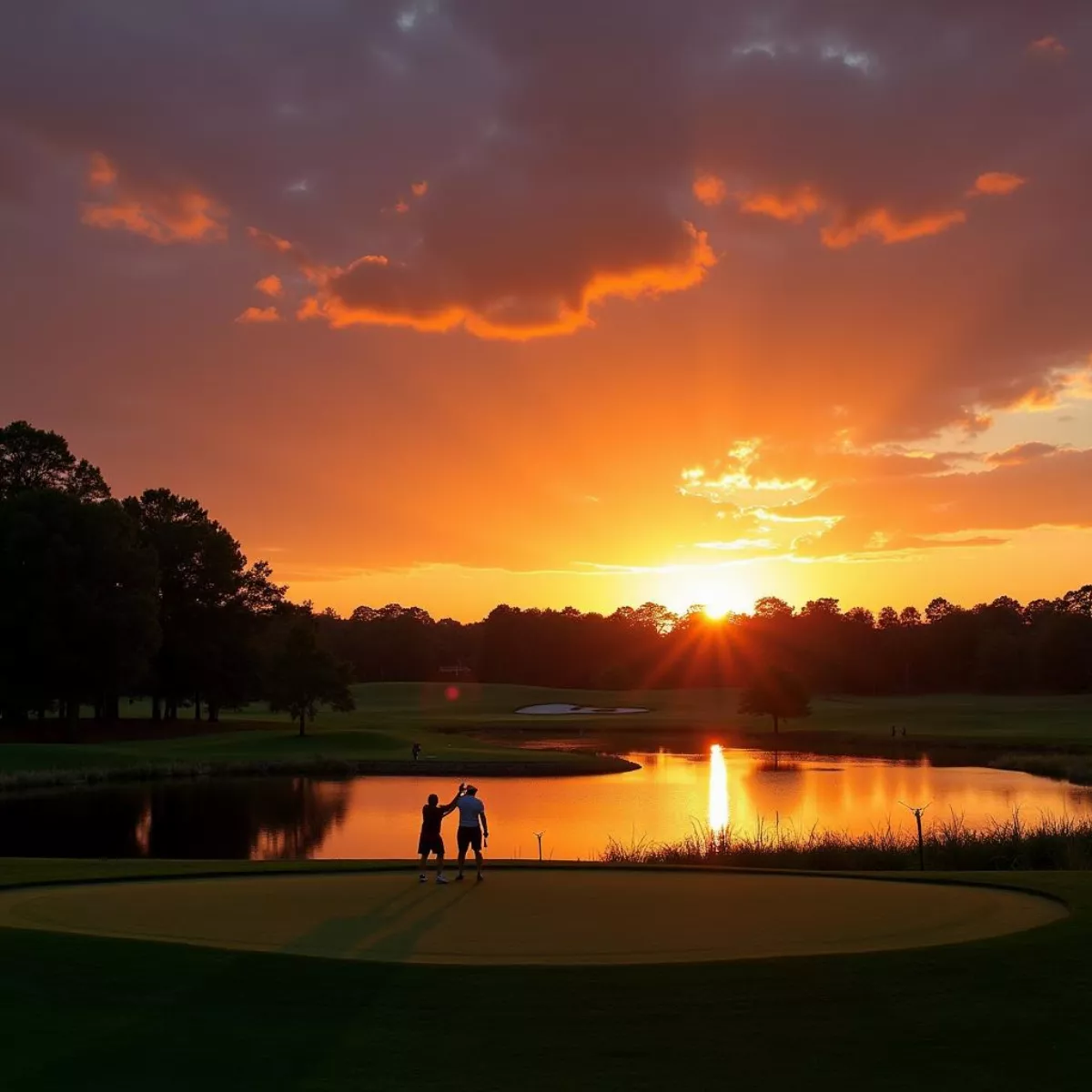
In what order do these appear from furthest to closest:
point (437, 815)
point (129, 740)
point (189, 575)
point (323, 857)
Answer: point (189, 575), point (129, 740), point (323, 857), point (437, 815)

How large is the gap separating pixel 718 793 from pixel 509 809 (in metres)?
9.93

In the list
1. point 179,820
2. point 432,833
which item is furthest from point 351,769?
point 432,833

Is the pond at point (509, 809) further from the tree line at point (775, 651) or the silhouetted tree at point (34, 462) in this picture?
the tree line at point (775, 651)

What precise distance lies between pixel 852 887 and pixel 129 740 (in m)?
54.6

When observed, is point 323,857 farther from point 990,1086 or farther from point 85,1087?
point 990,1086

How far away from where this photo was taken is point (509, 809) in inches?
1425

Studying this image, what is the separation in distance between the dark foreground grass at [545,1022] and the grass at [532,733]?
36776 millimetres

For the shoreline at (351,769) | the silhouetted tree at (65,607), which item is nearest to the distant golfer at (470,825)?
the shoreline at (351,769)

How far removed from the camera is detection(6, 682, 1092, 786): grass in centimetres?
5056

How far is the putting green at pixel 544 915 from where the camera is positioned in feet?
36.4

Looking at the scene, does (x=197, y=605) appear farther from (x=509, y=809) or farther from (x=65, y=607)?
(x=509, y=809)

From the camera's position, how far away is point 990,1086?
8156 mm

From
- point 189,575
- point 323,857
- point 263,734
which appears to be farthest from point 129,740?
point 323,857

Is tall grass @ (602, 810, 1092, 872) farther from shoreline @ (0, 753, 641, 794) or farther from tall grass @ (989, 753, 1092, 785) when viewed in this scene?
shoreline @ (0, 753, 641, 794)
